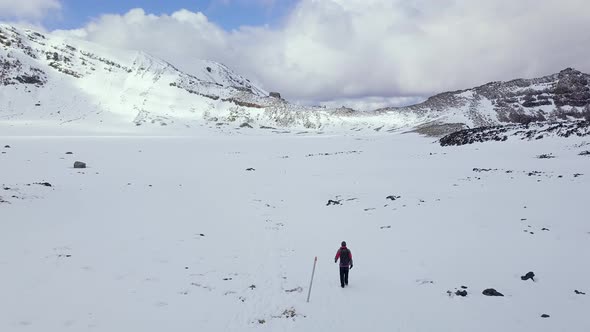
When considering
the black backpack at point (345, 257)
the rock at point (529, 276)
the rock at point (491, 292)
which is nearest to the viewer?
the rock at point (491, 292)

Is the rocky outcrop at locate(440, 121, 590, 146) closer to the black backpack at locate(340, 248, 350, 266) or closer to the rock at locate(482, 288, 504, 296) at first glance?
the rock at locate(482, 288, 504, 296)

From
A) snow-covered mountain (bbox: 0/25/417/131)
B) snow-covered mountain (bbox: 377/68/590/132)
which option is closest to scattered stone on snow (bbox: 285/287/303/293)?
snow-covered mountain (bbox: 0/25/417/131)

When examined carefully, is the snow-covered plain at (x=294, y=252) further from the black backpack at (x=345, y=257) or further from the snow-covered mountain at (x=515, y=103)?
the snow-covered mountain at (x=515, y=103)

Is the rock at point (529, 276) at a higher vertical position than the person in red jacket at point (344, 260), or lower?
lower

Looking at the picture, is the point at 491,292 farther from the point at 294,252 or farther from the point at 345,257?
the point at 294,252

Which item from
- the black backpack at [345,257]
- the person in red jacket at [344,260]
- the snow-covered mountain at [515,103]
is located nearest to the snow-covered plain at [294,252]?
the person in red jacket at [344,260]

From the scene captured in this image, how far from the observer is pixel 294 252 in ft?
63.3

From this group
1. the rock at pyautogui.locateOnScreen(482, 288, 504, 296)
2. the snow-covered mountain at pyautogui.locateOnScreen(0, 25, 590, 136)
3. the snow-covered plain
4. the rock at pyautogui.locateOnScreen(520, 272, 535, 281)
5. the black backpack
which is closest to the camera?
the snow-covered plain

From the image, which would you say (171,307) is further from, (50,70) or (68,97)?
(50,70)

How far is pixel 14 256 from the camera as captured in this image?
51.5ft

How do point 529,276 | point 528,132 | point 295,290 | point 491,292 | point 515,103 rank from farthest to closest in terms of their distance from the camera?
point 515,103
point 528,132
point 295,290
point 529,276
point 491,292

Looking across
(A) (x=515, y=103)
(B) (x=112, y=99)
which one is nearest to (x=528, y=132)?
(A) (x=515, y=103)

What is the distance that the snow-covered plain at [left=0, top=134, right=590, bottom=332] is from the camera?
12148mm

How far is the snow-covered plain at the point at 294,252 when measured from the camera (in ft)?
39.9
